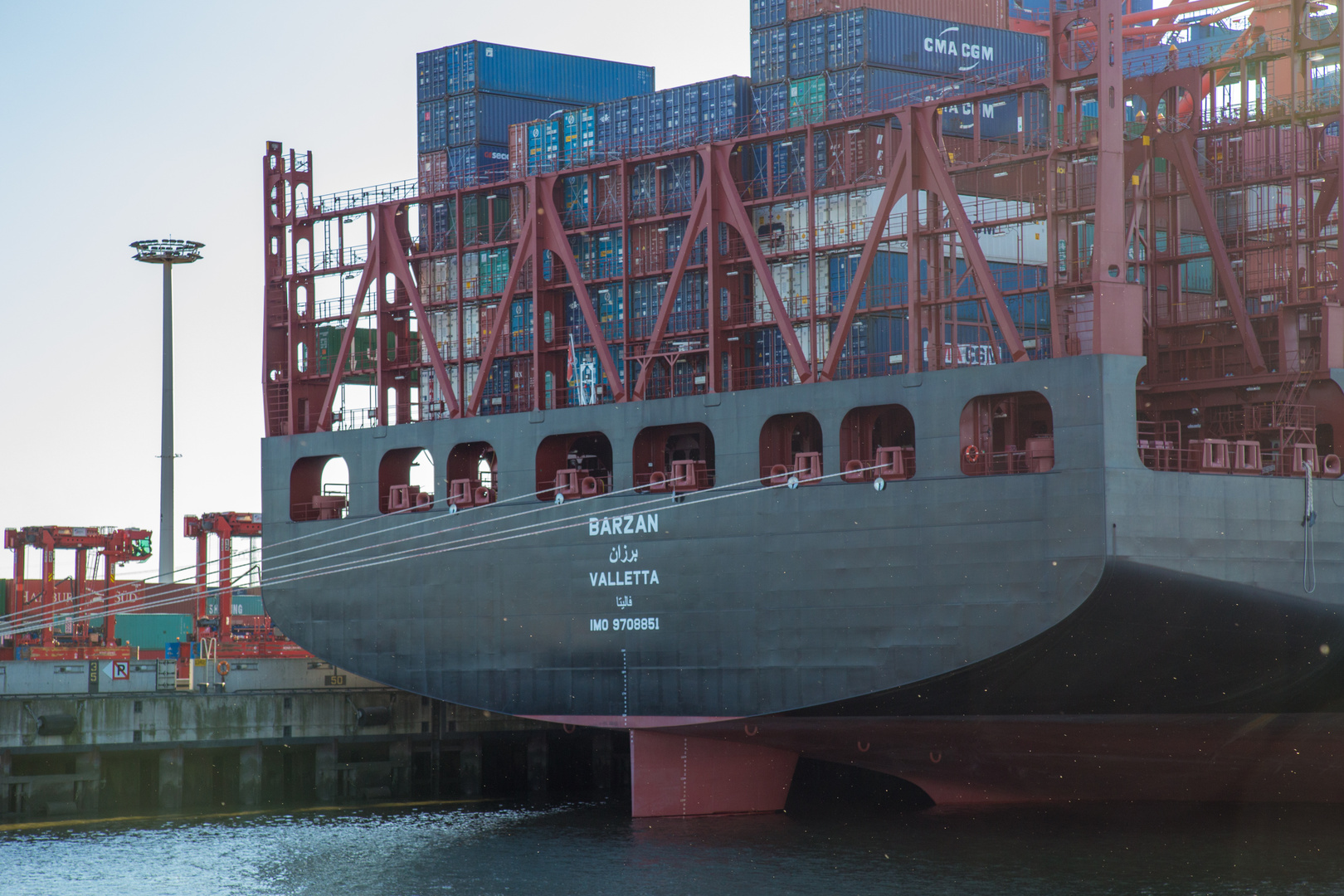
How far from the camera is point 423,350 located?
42.4 meters

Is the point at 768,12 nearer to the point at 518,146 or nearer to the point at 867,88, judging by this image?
the point at 867,88

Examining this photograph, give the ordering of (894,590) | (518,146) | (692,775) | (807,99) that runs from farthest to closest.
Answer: (518,146) < (807,99) < (692,775) < (894,590)

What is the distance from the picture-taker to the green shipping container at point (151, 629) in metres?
69.4

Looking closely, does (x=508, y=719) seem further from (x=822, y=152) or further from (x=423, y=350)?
(x=822, y=152)

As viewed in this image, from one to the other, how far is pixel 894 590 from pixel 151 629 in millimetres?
45749

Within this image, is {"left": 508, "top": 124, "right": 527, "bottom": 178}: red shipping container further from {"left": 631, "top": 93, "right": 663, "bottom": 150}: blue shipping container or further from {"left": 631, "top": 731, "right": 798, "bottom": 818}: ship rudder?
{"left": 631, "top": 731, "right": 798, "bottom": 818}: ship rudder

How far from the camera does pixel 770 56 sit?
129 ft

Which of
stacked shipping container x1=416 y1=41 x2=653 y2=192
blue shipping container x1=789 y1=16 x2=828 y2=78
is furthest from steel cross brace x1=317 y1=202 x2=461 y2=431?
blue shipping container x1=789 y1=16 x2=828 y2=78

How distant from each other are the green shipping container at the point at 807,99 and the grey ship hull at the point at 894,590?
6.99 metres

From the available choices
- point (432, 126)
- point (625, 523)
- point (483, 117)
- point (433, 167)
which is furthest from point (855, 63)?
point (432, 126)

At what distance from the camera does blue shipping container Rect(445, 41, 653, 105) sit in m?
45.6

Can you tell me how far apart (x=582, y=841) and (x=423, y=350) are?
1303 centimetres

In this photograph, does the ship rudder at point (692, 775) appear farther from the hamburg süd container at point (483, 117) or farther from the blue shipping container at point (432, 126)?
the blue shipping container at point (432, 126)

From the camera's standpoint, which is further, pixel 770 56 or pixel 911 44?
pixel 770 56
